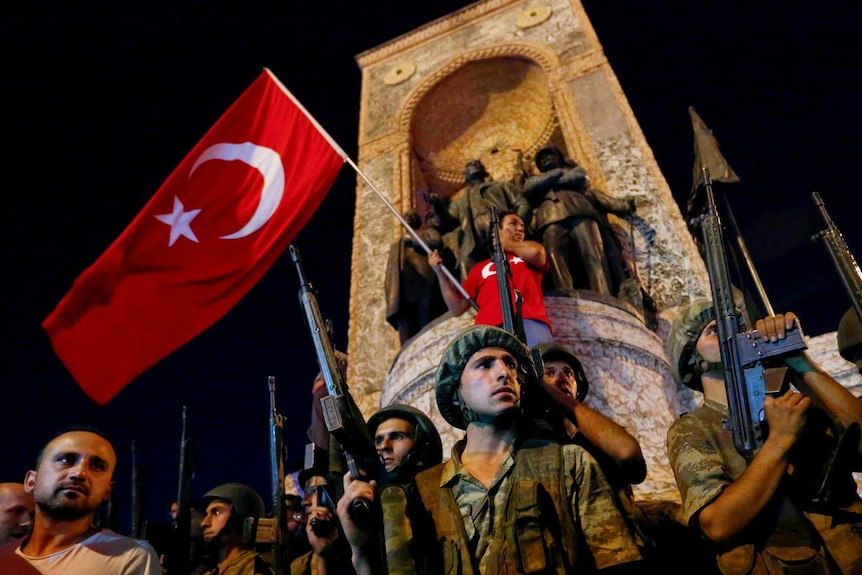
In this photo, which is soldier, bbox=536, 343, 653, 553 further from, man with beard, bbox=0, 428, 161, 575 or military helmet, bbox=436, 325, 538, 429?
man with beard, bbox=0, 428, 161, 575

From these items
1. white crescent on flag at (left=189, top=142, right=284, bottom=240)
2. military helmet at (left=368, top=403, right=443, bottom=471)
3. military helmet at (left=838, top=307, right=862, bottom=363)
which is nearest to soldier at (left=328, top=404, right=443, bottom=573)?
military helmet at (left=368, top=403, right=443, bottom=471)

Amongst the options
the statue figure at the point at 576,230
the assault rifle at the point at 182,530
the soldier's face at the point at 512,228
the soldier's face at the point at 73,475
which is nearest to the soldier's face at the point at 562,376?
the soldier's face at the point at 512,228

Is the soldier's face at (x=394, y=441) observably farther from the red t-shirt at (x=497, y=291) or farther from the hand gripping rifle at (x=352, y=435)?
the red t-shirt at (x=497, y=291)

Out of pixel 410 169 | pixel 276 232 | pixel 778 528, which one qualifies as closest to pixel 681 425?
pixel 778 528

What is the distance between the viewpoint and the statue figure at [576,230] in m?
7.04

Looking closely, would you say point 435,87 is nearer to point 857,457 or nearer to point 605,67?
point 605,67

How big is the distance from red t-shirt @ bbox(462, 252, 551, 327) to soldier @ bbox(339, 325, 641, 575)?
1819 millimetres

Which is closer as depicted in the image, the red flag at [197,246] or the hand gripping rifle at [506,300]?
the hand gripping rifle at [506,300]

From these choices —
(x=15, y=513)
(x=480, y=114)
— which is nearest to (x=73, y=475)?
(x=15, y=513)

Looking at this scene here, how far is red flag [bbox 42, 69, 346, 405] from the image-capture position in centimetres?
641

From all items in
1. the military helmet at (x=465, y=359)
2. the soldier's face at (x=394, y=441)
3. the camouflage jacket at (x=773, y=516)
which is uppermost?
the military helmet at (x=465, y=359)

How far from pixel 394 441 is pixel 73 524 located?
151 centimetres

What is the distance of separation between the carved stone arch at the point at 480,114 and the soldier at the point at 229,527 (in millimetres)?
6872

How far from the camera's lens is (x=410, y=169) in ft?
35.7
